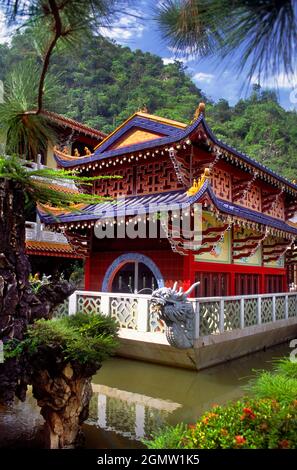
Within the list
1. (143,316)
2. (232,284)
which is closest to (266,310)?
(232,284)

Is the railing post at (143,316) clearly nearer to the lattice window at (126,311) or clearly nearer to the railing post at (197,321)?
the lattice window at (126,311)

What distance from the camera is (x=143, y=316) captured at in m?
9.70

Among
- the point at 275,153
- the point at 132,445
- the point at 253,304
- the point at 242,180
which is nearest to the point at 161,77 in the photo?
the point at 275,153

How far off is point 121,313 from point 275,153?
4259 cm

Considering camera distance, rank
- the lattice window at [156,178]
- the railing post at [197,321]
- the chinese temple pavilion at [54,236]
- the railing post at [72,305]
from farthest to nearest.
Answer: the chinese temple pavilion at [54,236] < the lattice window at [156,178] < the railing post at [72,305] < the railing post at [197,321]

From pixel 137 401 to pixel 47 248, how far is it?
945 cm

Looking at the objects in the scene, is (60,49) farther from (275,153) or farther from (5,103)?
(275,153)

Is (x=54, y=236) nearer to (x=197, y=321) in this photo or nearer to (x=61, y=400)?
(x=197, y=321)

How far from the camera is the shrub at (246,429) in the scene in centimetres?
289

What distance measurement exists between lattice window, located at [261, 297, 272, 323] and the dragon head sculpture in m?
4.32

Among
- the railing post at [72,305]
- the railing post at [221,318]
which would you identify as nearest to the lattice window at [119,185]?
the railing post at [72,305]

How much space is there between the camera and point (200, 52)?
3.06 m

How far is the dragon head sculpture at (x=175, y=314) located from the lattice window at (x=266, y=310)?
4323 mm

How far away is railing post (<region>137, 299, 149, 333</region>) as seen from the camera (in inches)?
380
